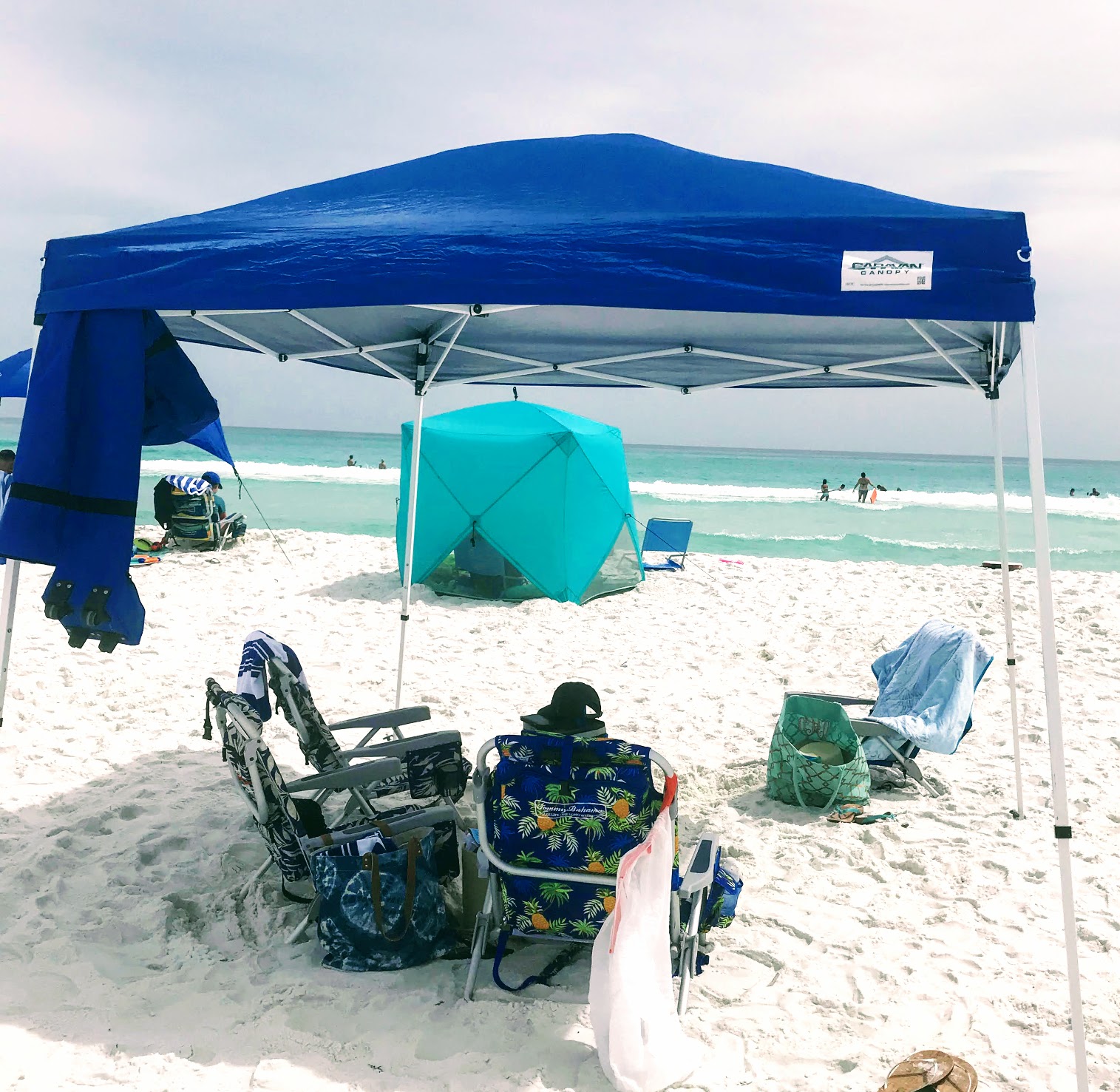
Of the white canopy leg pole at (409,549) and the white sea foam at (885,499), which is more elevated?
the white sea foam at (885,499)

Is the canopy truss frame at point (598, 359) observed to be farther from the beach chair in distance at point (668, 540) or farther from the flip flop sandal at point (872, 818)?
the beach chair in distance at point (668, 540)

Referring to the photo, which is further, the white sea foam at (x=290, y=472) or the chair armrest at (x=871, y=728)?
the white sea foam at (x=290, y=472)

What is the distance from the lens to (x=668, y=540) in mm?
11078

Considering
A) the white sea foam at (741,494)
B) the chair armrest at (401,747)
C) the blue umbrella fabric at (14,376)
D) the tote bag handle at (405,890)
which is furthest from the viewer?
the white sea foam at (741,494)

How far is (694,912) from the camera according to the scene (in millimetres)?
2818

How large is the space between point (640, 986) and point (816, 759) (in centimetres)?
210

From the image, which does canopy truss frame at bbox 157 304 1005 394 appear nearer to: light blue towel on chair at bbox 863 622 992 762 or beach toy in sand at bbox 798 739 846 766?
light blue towel on chair at bbox 863 622 992 762

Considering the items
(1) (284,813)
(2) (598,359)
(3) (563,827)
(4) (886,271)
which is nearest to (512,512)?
(2) (598,359)

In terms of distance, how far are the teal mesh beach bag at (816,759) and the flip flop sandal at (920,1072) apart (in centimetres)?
186

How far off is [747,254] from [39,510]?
236 cm

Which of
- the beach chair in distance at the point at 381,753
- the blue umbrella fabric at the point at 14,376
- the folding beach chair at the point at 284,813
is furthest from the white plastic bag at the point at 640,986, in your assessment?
the blue umbrella fabric at the point at 14,376

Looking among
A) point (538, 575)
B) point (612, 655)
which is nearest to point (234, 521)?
point (538, 575)

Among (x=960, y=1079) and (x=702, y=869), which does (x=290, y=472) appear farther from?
(x=960, y=1079)

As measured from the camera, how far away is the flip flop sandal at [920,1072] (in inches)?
88.0
